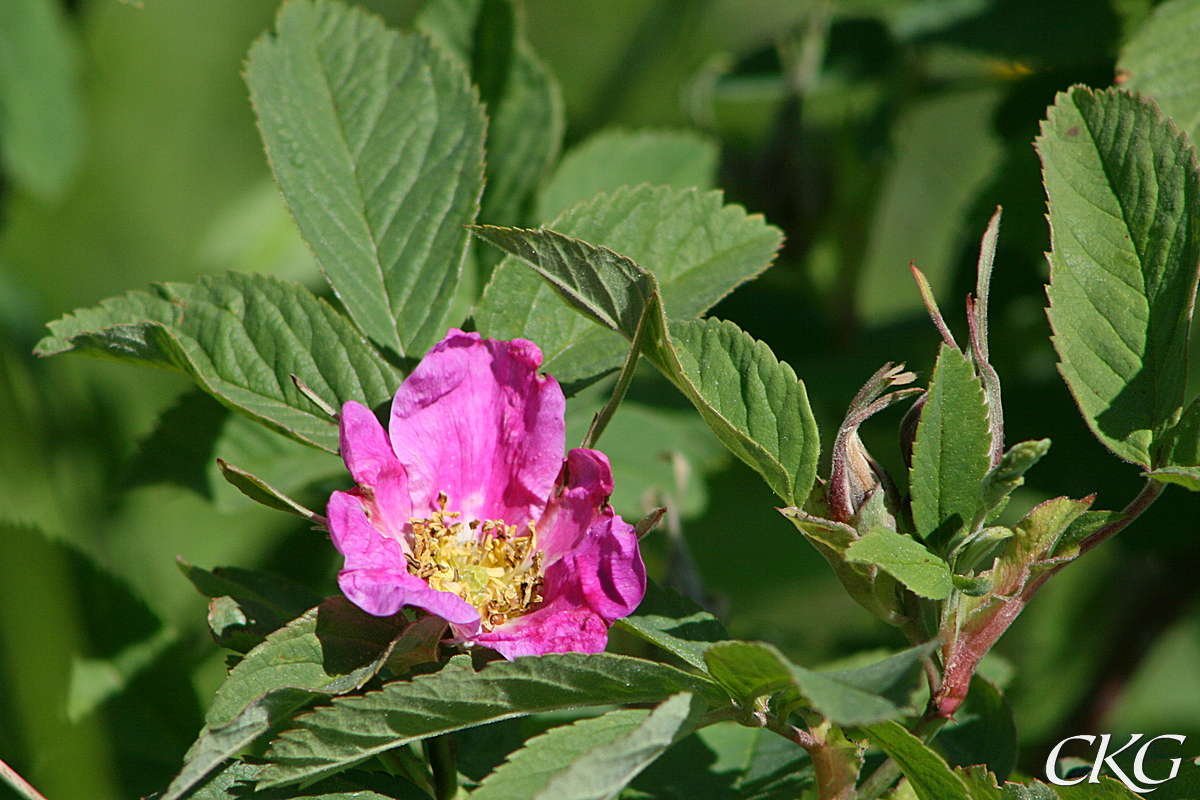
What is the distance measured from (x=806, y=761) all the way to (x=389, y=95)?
88 centimetres

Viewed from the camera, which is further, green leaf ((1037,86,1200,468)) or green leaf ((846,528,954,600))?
green leaf ((1037,86,1200,468))

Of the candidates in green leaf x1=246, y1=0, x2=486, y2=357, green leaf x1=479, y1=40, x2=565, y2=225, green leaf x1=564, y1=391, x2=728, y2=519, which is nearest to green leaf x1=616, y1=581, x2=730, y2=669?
green leaf x1=246, y1=0, x2=486, y2=357

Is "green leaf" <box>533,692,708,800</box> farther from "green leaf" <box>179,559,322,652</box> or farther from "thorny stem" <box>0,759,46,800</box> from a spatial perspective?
"thorny stem" <box>0,759,46,800</box>

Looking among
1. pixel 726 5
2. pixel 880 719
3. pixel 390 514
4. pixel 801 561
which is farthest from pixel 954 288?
pixel 726 5

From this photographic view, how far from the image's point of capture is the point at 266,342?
1.14 metres

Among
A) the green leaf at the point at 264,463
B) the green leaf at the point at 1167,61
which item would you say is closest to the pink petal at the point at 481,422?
the green leaf at the point at 264,463

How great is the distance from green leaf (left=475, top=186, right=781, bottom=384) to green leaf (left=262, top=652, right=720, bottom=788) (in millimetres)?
344

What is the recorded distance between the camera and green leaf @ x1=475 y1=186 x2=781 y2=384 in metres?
1.17

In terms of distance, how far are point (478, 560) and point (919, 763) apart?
481 mm

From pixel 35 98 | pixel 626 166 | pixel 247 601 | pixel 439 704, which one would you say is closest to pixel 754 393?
pixel 439 704

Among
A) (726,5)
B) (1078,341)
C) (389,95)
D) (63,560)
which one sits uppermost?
(726,5)

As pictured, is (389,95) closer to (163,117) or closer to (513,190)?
(513,190)

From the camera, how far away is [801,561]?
251cm

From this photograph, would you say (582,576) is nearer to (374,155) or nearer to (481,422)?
(481,422)
